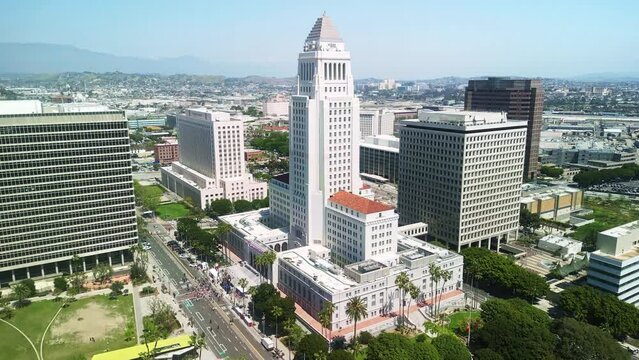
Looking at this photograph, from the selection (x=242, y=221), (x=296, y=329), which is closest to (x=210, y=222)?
(x=242, y=221)

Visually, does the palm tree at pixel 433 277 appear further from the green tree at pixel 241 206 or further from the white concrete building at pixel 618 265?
the green tree at pixel 241 206

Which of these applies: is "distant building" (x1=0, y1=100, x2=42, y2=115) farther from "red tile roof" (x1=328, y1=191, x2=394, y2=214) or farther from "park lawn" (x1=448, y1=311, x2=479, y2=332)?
"park lawn" (x1=448, y1=311, x2=479, y2=332)

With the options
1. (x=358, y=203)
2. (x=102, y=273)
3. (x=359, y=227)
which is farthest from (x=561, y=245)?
(x=102, y=273)

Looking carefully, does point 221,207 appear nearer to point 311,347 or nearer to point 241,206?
point 241,206

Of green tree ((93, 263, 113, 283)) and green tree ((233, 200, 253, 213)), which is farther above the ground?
green tree ((233, 200, 253, 213))

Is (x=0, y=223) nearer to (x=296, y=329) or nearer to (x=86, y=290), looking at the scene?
(x=86, y=290)

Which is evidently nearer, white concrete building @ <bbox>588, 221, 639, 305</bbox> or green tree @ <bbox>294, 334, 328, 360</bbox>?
green tree @ <bbox>294, 334, 328, 360</bbox>

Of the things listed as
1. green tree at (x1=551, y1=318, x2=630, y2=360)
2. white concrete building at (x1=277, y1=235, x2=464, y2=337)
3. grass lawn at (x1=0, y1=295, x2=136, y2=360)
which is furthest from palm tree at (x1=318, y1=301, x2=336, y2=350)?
green tree at (x1=551, y1=318, x2=630, y2=360)
